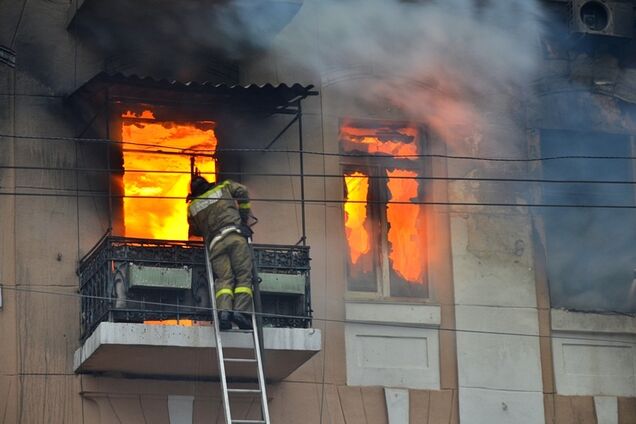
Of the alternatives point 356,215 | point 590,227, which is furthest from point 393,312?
point 590,227

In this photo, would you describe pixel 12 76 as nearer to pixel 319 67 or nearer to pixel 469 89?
pixel 319 67

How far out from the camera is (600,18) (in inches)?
685

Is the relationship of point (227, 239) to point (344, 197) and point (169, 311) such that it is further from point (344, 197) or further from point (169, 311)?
point (344, 197)

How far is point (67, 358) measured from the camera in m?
14.9

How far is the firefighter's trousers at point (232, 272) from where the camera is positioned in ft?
46.6

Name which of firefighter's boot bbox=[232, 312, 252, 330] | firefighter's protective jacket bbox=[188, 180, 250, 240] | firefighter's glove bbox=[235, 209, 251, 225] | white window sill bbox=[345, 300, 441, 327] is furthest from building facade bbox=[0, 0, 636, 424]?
firefighter's protective jacket bbox=[188, 180, 250, 240]

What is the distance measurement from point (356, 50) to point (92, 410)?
17.4ft

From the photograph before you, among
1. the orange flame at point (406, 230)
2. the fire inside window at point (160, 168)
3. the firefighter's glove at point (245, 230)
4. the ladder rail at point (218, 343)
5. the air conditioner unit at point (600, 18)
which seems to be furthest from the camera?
the air conditioner unit at point (600, 18)

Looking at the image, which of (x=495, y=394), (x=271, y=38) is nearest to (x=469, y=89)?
(x=271, y=38)

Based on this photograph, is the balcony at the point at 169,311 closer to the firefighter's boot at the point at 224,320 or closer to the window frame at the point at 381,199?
the firefighter's boot at the point at 224,320

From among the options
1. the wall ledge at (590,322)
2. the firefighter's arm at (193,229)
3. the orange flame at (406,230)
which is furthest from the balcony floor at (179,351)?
the wall ledge at (590,322)

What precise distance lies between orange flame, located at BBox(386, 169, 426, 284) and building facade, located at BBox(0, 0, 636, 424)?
0.03 m

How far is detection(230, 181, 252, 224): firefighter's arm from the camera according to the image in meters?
14.6

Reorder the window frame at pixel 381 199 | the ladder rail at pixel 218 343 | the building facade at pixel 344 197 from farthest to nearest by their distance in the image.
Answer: the window frame at pixel 381 199
the building facade at pixel 344 197
the ladder rail at pixel 218 343
